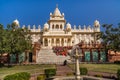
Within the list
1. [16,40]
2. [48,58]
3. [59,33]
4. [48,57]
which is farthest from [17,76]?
[59,33]

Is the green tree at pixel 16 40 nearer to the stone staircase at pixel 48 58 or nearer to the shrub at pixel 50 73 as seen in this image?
the stone staircase at pixel 48 58

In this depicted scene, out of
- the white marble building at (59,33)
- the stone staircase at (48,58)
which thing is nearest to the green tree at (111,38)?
the stone staircase at (48,58)

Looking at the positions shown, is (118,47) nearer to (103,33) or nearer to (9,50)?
(103,33)

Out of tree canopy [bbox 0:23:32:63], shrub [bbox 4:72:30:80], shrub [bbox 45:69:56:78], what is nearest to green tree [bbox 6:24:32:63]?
tree canopy [bbox 0:23:32:63]

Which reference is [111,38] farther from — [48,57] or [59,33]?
[59,33]

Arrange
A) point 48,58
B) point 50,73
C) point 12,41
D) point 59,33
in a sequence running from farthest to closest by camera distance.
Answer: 1. point 59,33
2. point 48,58
3. point 12,41
4. point 50,73

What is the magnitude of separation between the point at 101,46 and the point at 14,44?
834 inches

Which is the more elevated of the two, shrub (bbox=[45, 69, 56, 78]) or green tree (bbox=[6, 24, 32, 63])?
green tree (bbox=[6, 24, 32, 63])

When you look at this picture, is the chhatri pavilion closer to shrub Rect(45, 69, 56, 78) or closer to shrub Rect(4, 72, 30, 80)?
shrub Rect(45, 69, 56, 78)

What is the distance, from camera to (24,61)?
53.8 metres

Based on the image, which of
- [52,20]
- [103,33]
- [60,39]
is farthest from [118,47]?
[52,20]

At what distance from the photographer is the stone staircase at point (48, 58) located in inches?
2057

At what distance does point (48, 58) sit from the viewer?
5447 centimetres

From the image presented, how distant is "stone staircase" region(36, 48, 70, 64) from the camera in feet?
171
